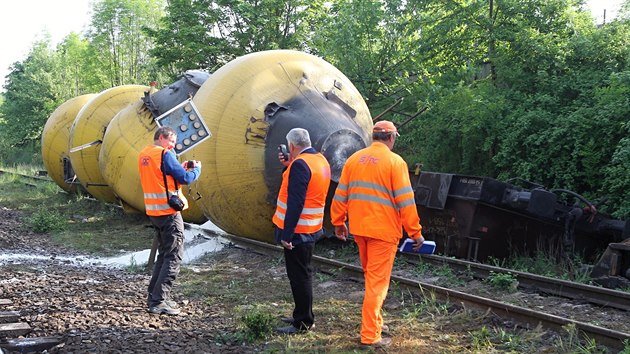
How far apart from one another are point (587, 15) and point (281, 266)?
7918mm

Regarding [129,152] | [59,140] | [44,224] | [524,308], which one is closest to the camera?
[524,308]

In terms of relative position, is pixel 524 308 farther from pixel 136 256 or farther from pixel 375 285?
pixel 136 256

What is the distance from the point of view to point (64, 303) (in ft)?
20.1

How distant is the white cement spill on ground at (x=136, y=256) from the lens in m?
8.86

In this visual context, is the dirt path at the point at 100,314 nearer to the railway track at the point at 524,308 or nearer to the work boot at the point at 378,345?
the work boot at the point at 378,345

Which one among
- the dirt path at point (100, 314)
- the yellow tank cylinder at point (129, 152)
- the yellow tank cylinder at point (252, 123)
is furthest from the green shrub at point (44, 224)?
the yellow tank cylinder at point (252, 123)

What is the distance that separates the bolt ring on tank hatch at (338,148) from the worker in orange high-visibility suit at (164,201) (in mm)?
2024

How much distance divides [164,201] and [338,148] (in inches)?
99.0

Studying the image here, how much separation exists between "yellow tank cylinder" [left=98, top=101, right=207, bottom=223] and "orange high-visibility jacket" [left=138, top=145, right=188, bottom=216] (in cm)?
532

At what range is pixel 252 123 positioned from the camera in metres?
8.05

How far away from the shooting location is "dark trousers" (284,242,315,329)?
5047 millimetres

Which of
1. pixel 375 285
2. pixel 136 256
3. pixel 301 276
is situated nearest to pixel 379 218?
pixel 375 285

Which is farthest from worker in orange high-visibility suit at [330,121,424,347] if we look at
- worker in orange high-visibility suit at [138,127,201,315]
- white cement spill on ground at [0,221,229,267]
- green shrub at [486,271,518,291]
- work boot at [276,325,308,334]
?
white cement spill on ground at [0,221,229,267]

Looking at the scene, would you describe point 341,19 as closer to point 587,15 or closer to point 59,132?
point 587,15
